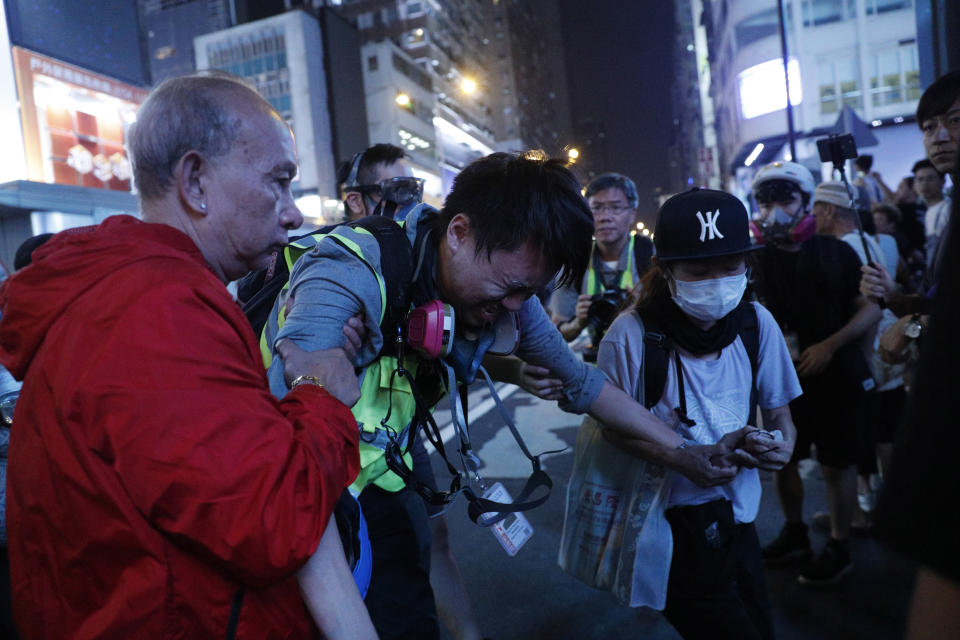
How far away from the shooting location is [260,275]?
2.71 metres

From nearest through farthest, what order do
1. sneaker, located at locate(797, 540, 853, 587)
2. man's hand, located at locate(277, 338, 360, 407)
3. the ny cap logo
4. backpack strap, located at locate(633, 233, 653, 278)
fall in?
man's hand, located at locate(277, 338, 360, 407), the ny cap logo, sneaker, located at locate(797, 540, 853, 587), backpack strap, located at locate(633, 233, 653, 278)

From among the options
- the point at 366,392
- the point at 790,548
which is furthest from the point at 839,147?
the point at 366,392

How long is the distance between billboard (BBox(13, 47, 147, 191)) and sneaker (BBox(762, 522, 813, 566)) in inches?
745

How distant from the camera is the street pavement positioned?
346cm

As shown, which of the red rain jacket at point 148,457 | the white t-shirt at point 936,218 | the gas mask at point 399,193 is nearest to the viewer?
the red rain jacket at point 148,457

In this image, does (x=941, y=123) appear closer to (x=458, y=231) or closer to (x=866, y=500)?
(x=458, y=231)

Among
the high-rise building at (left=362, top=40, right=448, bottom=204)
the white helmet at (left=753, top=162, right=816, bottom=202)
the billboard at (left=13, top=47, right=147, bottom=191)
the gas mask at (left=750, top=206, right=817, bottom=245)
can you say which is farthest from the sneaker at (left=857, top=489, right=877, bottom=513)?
the high-rise building at (left=362, top=40, right=448, bottom=204)

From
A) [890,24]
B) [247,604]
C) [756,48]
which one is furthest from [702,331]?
[756,48]

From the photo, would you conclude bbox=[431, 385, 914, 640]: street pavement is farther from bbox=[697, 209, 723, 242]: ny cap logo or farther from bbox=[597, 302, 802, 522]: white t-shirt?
bbox=[697, 209, 723, 242]: ny cap logo

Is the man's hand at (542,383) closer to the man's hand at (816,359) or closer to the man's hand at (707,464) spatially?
the man's hand at (707,464)

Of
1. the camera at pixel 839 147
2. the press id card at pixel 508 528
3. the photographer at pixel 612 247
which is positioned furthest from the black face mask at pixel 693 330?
the photographer at pixel 612 247

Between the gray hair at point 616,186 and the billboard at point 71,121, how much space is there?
16952 mm

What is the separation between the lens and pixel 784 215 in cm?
432

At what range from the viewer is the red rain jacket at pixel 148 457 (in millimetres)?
1065
